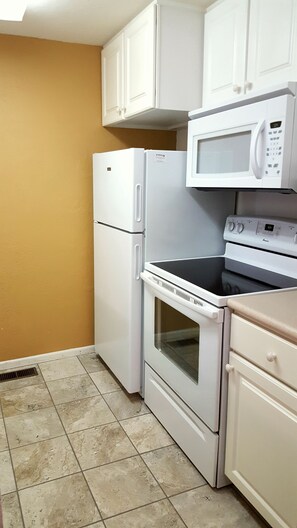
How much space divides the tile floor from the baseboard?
0.31 m

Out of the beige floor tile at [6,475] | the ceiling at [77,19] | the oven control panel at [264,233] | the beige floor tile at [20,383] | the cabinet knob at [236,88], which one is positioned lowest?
the beige floor tile at [6,475]

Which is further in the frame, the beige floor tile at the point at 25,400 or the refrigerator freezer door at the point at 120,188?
the beige floor tile at the point at 25,400

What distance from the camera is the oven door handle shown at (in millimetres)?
1660

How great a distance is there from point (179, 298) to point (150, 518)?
907mm

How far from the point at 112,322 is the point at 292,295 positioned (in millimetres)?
1330

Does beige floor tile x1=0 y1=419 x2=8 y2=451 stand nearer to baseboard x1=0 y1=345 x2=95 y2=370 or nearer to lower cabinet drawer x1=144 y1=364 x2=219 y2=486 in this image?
baseboard x1=0 y1=345 x2=95 y2=370

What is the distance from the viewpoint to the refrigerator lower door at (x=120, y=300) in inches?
93.4

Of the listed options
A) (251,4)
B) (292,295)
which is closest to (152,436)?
(292,295)

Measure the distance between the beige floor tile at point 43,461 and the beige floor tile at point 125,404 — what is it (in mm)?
362

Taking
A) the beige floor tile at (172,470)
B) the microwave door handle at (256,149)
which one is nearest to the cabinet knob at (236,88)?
the microwave door handle at (256,149)

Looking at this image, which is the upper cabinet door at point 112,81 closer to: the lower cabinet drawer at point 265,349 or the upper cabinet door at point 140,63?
the upper cabinet door at point 140,63

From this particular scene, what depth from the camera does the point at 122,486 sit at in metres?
1.87

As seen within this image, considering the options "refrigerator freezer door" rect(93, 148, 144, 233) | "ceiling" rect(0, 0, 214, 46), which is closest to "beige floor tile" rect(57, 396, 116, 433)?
"refrigerator freezer door" rect(93, 148, 144, 233)

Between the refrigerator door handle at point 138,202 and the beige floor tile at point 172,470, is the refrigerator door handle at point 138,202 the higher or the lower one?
the higher one
